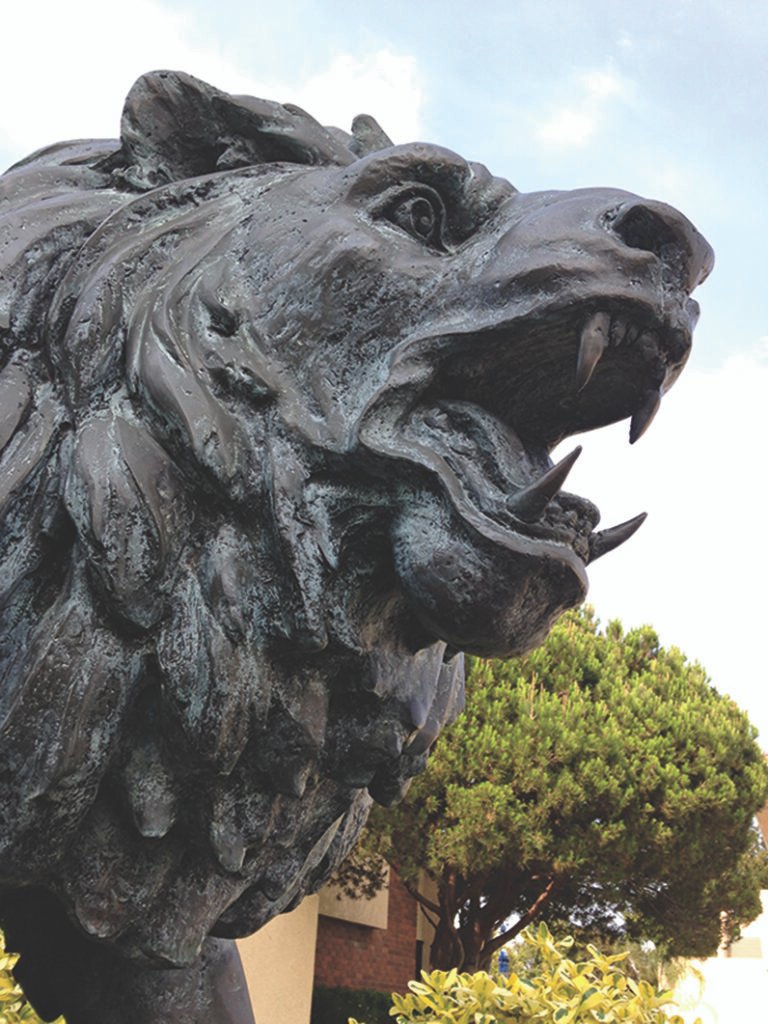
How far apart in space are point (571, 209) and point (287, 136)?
605mm

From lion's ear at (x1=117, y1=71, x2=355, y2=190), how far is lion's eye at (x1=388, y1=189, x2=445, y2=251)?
14.0 inches

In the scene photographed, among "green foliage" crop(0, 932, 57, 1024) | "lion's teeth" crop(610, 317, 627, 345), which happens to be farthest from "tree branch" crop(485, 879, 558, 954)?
"lion's teeth" crop(610, 317, 627, 345)

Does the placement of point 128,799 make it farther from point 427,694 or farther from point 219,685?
point 427,694

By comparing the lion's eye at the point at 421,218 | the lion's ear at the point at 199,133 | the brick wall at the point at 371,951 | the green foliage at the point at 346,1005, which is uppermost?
the lion's ear at the point at 199,133

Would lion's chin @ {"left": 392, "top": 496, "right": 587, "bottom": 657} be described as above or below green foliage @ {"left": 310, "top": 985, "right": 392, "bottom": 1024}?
above

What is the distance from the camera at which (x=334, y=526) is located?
1.36 m

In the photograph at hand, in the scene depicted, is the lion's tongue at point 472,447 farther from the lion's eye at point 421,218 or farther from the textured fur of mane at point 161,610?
the lion's eye at point 421,218

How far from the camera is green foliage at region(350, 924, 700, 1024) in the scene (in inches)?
111

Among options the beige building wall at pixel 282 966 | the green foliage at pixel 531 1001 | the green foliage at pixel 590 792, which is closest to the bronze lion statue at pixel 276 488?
the green foliage at pixel 531 1001

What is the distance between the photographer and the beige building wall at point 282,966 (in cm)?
958

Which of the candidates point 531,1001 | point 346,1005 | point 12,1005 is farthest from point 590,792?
point 12,1005

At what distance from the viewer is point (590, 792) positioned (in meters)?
10.9

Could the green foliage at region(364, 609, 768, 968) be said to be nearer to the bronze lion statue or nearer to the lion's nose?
the bronze lion statue

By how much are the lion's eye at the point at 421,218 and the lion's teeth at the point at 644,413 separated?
1.16ft
